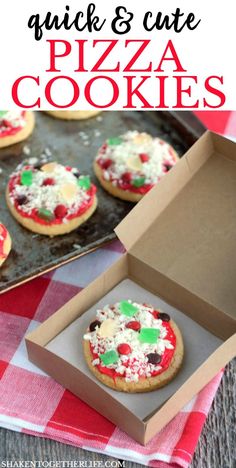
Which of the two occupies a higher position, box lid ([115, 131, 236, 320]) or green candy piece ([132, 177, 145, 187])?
box lid ([115, 131, 236, 320])

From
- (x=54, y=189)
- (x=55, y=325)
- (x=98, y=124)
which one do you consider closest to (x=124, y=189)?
(x=54, y=189)

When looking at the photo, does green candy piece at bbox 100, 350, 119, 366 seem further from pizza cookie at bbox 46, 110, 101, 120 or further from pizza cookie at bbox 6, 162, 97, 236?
pizza cookie at bbox 46, 110, 101, 120

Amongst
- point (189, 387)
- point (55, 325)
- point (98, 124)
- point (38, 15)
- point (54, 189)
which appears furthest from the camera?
point (98, 124)

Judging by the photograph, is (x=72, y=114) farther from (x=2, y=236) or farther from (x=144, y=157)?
(x=2, y=236)

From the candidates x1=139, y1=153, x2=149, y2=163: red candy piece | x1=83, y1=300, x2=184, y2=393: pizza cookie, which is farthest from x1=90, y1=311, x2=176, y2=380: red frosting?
x1=139, y1=153, x2=149, y2=163: red candy piece

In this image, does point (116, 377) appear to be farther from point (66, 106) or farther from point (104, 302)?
point (66, 106)

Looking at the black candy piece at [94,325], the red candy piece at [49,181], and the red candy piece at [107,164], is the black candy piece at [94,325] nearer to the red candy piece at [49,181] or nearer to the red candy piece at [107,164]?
the red candy piece at [49,181]
